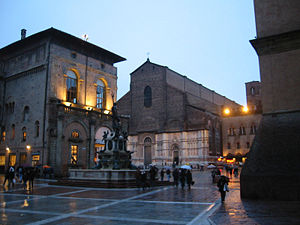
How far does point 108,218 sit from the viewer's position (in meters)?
8.77

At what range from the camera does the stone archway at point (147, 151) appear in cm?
5578

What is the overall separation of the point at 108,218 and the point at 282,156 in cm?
688

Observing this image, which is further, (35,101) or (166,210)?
(35,101)

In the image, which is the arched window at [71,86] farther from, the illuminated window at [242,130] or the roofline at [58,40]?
the illuminated window at [242,130]

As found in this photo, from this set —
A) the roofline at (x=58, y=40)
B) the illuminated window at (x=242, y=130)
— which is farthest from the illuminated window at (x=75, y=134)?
the illuminated window at (x=242, y=130)

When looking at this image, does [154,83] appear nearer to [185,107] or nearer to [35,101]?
[185,107]

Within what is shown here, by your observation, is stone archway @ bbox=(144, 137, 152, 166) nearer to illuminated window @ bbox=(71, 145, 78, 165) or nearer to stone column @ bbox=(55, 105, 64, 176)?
illuminated window @ bbox=(71, 145, 78, 165)

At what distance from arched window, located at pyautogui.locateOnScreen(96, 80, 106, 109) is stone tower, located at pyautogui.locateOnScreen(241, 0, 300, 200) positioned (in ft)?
88.6

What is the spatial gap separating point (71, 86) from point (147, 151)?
86.4 ft

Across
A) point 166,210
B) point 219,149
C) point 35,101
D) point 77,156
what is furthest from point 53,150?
point 219,149

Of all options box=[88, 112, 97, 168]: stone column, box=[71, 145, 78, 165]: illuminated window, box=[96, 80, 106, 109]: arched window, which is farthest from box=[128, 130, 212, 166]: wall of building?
box=[71, 145, 78, 165]: illuminated window

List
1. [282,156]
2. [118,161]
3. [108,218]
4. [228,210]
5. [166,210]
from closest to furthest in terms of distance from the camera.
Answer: [108,218], [228,210], [166,210], [282,156], [118,161]

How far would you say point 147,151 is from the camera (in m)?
56.1

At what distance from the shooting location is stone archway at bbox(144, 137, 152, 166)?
55.8m
